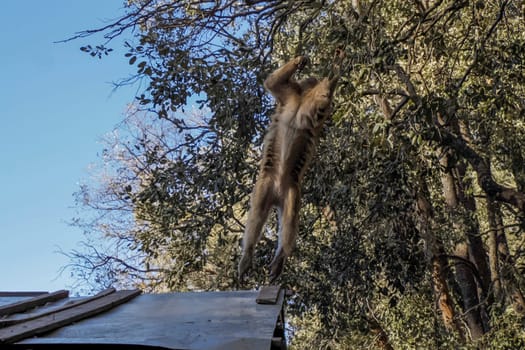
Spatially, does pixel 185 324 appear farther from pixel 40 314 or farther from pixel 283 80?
pixel 283 80

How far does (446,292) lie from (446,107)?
5.74m

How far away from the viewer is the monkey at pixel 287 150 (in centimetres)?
573

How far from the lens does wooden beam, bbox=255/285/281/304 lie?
12.9 ft

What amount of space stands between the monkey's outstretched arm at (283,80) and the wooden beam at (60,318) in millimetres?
2302

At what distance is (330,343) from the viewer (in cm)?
970

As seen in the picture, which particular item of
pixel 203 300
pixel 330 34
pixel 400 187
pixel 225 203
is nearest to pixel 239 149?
pixel 225 203

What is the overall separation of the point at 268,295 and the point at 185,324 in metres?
0.78

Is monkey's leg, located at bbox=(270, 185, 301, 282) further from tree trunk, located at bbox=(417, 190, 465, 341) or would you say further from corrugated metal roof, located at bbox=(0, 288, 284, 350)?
tree trunk, located at bbox=(417, 190, 465, 341)

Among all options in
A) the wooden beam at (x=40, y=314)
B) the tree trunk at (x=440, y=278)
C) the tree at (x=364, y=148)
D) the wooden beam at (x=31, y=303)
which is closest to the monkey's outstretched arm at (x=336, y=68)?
the tree at (x=364, y=148)

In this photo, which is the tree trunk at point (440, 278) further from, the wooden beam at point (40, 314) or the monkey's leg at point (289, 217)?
the wooden beam at point (40, 314)

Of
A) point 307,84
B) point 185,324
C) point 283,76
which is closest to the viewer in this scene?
point 185,324

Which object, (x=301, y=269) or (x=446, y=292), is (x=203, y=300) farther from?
(x=446, y=292)

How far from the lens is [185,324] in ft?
11.1

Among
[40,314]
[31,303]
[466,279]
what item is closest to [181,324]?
[40,314]
